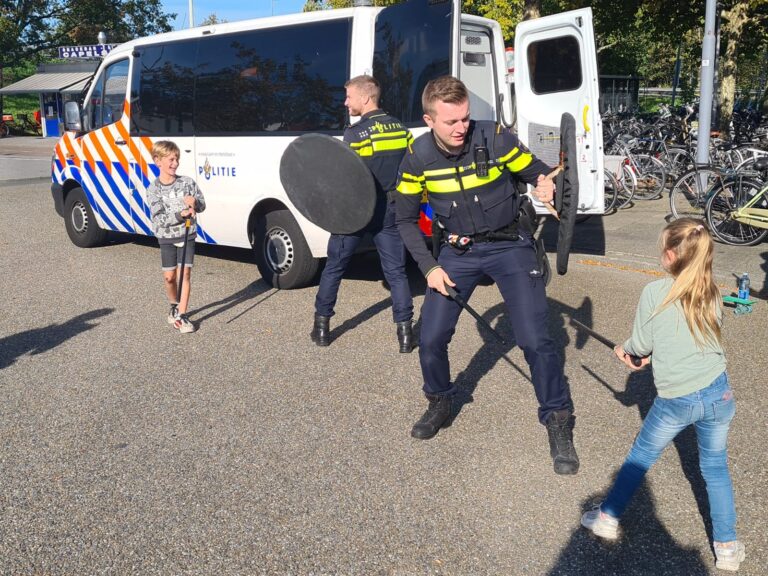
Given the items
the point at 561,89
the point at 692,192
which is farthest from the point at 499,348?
the point at 692,192

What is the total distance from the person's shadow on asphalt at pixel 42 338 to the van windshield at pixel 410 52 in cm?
303

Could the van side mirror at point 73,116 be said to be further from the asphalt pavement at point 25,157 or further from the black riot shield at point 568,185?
the asphalt pavement at point 25,157

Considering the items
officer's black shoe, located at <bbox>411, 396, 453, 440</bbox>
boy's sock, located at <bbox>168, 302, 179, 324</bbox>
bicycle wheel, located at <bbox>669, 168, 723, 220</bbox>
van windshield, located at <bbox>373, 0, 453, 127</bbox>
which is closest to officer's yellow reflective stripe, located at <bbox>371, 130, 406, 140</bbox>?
van windshield, located at <bbox>373, 0, 453, 127</bbox>

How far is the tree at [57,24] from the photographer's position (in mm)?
46344

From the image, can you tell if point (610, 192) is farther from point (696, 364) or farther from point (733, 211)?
point (696, 364)

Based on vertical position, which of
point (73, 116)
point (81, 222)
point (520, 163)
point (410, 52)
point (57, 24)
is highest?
point (57, 24)

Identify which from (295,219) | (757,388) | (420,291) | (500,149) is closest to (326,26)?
(295,219)

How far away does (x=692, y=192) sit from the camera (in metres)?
10.5

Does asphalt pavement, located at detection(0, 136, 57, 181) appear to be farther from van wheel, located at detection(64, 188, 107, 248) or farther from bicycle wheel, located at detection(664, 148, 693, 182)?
bicycle wheel, located at detection(664, 148, 693, 182)

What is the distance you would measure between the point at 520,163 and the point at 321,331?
8.18 feet

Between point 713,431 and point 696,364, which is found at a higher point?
point 696,364

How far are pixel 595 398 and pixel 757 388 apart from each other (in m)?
1.00

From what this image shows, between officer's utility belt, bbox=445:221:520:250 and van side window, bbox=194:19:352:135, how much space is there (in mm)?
3246

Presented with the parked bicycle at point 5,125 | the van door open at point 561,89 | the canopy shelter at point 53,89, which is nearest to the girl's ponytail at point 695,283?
the van door open at point 561,89
